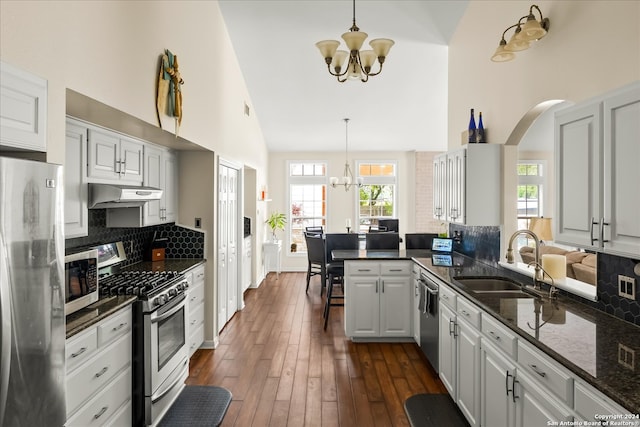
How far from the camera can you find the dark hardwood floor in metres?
2.87

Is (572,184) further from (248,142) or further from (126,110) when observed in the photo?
(248,142)

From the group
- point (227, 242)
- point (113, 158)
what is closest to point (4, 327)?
point (113, 158)

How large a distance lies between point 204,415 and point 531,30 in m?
3.40

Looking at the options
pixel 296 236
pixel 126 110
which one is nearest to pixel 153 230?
pixel 126 110

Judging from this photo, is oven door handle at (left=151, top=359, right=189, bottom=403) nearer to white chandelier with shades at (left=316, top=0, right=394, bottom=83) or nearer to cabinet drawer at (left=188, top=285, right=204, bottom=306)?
cabinet drawer at (left=188, top=285, right=204, bottom=306)

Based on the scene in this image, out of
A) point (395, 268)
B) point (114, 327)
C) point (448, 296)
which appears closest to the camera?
point (114, 327)

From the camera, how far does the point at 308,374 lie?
3.53 meters

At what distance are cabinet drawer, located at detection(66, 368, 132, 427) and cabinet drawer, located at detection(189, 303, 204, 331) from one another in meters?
1.19

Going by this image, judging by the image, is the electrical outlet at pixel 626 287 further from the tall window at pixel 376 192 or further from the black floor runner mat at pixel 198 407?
the tall window at pixel 376 192

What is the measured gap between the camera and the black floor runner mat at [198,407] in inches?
110

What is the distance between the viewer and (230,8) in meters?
4.43

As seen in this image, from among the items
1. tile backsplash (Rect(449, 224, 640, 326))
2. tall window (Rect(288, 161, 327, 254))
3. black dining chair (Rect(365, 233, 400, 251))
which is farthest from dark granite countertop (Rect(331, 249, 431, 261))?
tall window (Rect(288, 161, 327, 254))

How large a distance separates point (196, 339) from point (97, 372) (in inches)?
70.0

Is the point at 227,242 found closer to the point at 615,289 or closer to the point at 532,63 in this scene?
the point at 532,63
